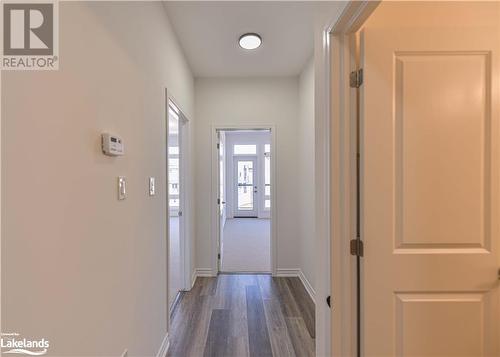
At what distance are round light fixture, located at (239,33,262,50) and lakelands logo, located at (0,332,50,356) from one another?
2.63 metres

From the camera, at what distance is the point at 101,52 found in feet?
3.77

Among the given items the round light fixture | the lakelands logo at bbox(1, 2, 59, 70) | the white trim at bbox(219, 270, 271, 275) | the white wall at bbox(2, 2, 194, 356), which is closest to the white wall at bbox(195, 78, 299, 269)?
the white trim at bbox(219, 270, 271, 275)

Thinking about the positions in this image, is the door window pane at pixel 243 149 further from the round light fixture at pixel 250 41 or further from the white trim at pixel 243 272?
the round light fixture at pixel 250 41

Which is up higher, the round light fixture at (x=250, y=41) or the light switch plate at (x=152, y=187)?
the round light fixture at (x=250, y=41)

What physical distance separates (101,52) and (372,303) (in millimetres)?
1667

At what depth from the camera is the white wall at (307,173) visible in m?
2.87

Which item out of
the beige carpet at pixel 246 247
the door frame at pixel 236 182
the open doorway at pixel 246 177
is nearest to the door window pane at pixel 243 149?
the open doorway at pixel 246 177

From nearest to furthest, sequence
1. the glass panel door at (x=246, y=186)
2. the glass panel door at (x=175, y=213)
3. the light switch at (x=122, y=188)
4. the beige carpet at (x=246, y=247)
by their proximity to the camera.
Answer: the light switch at (x=122, y=188) < the glass panel door at (x=175, y=213) < the beige carpet at (x=246, y=247) < the glass panel door at (x=246, y=186)

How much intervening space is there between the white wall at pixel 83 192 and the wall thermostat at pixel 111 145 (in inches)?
1.4

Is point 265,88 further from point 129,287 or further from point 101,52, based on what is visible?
point 129,287

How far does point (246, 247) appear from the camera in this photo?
197 inches

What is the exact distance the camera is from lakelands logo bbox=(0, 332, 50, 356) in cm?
73

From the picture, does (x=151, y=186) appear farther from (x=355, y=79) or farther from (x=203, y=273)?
(x=203, y=273)

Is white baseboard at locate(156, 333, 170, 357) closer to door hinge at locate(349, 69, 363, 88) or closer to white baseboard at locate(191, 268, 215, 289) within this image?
white baseboard at locate(191, 268, 215, 289)
